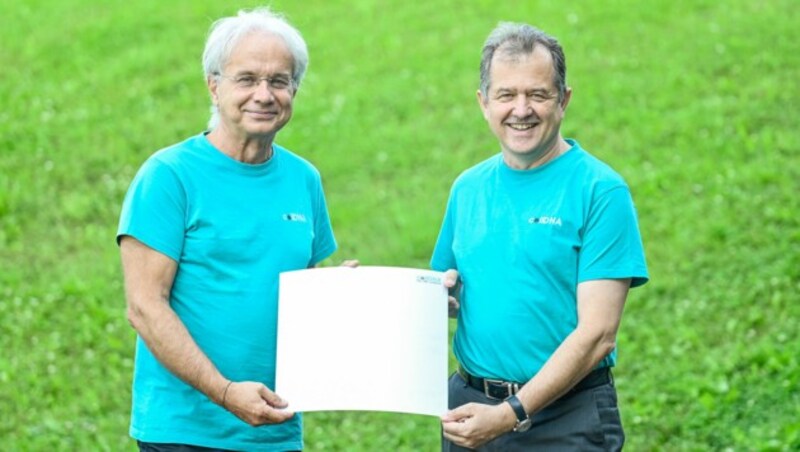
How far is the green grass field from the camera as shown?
27.3 ft

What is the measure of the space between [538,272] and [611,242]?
0.26m

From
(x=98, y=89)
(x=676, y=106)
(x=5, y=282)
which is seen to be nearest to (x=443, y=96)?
(x=676, y=106)

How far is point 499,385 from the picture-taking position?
4.50 m

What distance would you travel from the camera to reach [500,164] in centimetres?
462

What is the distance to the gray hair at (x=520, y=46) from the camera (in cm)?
445

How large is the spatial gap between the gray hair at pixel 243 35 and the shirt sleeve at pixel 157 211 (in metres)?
0.37

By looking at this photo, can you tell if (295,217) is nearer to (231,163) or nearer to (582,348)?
(231,163)

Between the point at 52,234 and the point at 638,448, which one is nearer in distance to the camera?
the point at 638,448

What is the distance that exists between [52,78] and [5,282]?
5013 millimetres

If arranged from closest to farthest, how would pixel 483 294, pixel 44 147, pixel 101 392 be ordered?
pixel 483 294, pixel 101 392, pixel 44 147

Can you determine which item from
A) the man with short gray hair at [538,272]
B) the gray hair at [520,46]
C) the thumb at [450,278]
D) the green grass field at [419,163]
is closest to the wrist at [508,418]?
the man with short gray hair at [538,272]

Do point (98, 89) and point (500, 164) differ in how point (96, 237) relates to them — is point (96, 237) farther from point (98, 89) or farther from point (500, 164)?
point (500, 164)

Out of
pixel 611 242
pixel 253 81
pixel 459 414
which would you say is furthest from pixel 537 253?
pixel 253 81

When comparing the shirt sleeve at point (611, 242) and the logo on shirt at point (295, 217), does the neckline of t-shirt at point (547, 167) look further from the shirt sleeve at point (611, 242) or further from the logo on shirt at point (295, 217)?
the logo on shirt at point (295, 217)
